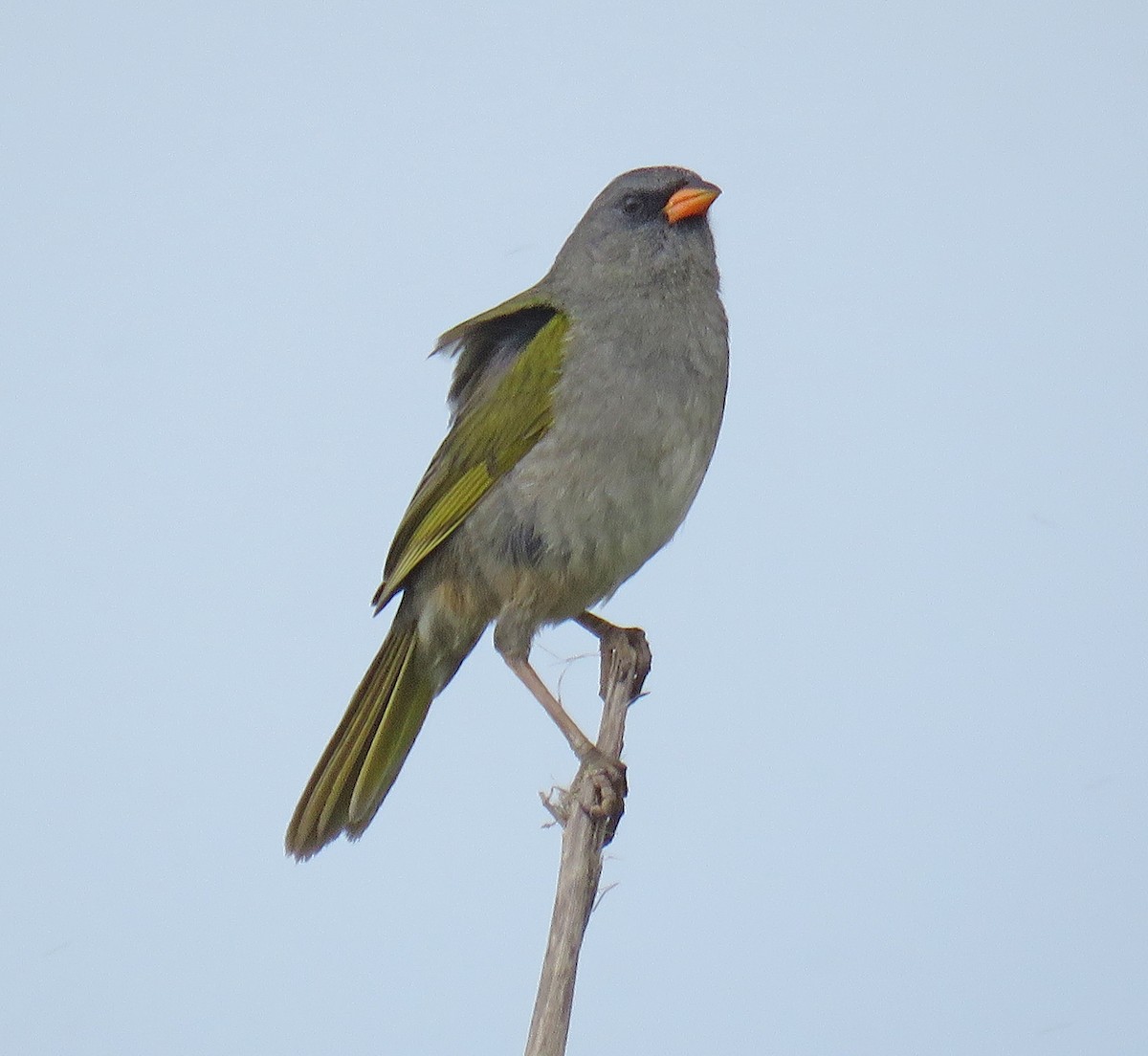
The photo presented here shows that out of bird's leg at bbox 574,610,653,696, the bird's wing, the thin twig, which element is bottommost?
the thin twig

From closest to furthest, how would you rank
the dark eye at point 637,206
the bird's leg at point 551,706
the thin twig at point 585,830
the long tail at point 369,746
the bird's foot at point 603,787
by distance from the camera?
1. the thin twig at point 585,830
2. the bird's foot at point 603,787
3. the bird's leg at point 551,706
4. the long tail at point 369,746
5. the dark eye at point 637,206

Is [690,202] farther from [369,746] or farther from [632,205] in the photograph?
[369,746]

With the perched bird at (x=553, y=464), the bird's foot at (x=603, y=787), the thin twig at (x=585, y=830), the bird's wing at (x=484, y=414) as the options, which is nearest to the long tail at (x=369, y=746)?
the perched bird at (x=553, y=464)

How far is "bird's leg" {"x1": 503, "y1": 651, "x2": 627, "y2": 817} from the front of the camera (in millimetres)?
3850

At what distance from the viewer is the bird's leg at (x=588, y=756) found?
12.6 ft

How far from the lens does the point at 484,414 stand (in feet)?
15.0

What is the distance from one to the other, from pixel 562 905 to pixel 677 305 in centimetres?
186

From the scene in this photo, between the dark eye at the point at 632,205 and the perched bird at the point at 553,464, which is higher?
the dark eye at the point at 632,205

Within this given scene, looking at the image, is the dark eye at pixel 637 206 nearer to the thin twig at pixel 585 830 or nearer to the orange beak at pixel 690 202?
the orange beak at pixel 690 202

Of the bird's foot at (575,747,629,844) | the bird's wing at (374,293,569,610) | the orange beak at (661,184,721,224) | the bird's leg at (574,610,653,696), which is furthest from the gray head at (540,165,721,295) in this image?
the bird's foot at (575,747,629,844)

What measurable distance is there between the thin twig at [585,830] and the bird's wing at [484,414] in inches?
23.0

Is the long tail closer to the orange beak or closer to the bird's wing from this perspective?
the bird's wing

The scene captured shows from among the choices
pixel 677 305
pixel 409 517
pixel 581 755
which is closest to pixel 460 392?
pixel 409 517

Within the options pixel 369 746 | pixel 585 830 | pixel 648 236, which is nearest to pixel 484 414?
pixel 648 236
